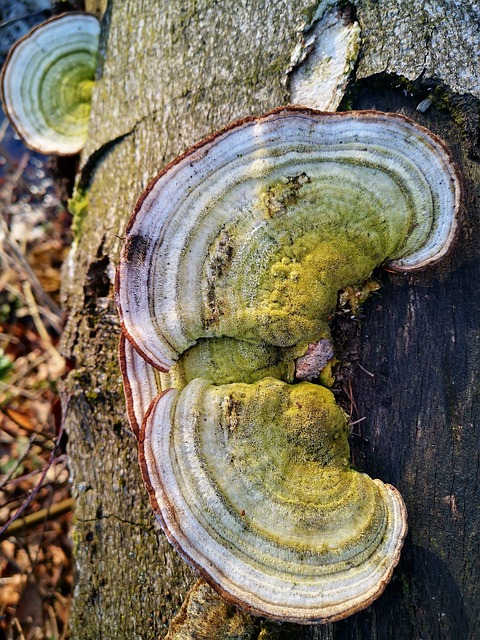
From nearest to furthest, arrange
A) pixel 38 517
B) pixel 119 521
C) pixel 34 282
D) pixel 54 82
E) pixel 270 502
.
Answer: pixel 270 502 < pixel 119 521 < pixel 54 82 < pixel 38 517 < pixel 34 282

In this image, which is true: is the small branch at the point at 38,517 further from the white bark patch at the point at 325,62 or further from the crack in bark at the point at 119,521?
the white bark patch at the point at 325,62

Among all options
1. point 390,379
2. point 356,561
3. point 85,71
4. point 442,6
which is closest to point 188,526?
point 356,561

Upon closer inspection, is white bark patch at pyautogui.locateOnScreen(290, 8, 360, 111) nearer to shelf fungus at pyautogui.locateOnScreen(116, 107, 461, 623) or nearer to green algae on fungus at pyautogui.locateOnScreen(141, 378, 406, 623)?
shelf fungus at pyautogui.locateOnScreen(116, 107, 461, 623)

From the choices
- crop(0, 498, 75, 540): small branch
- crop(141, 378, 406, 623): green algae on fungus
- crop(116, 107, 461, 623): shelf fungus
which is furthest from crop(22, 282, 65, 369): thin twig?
crop(141, 378, 406, 623): green algae on fungus

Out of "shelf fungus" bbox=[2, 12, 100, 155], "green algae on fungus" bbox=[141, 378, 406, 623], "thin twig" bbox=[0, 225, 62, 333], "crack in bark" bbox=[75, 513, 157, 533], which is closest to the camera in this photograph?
"green algae on fungus" bbox=[141, 378, 406, 623]

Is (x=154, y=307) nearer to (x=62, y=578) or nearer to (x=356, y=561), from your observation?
(x=356, y=561)

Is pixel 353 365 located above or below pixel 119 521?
above

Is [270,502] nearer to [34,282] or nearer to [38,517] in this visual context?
[38,517]

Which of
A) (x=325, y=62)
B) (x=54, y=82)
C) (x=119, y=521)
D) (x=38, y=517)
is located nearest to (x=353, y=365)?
(x=325, y=62)
